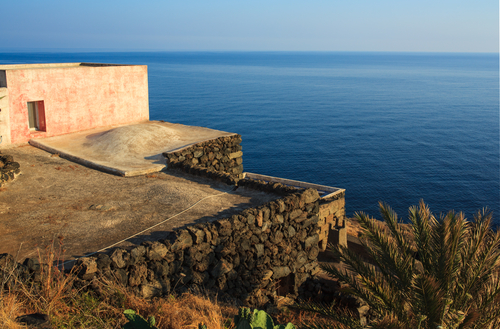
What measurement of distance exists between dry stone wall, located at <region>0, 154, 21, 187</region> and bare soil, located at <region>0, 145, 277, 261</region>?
8.1 inches

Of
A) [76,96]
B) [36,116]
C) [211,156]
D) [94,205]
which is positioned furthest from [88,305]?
[76,96]

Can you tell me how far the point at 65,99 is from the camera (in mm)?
17906

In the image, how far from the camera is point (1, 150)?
15812 mm

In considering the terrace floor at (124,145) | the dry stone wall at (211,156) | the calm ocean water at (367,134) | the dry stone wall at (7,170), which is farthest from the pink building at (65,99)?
the calm ocean water at (367,134)

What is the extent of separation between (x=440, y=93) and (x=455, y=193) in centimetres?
6935

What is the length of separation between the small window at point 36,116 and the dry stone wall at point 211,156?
6.61m

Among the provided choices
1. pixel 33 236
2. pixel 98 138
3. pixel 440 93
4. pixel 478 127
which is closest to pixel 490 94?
pixel 440 93

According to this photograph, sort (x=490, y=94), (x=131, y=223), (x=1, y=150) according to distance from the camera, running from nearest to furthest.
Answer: (x=131, y=223), (x=1, y=150), (x=490, y=94)

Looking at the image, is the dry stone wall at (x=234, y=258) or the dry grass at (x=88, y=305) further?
the dry stone wall at (x=234, y=258)

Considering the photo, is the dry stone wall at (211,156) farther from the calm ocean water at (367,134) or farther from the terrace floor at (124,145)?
the calm ocean water at (367,134)

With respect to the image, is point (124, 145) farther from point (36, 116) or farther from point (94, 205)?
point (94, 205)

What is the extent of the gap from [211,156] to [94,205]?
22.3 feet

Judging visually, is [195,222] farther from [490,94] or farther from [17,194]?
[490,94]

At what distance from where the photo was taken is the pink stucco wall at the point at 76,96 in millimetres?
16453
